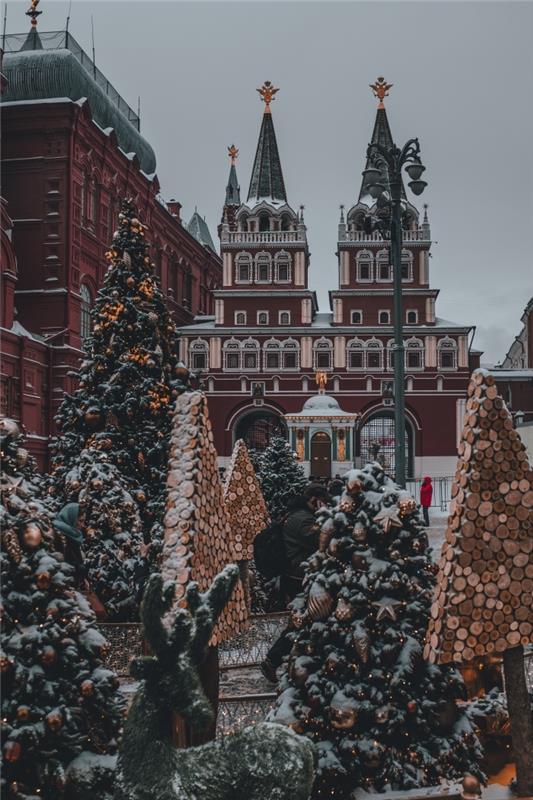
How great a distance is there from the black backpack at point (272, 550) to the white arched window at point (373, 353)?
37.7 metres

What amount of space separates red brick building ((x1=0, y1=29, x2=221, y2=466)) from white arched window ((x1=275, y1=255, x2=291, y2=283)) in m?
10.9

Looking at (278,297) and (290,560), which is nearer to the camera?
(290,560)

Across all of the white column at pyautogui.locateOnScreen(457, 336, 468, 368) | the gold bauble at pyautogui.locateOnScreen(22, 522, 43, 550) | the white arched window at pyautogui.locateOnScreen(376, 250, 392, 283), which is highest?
the white arched window at pyautogui.locateOnScreen(376, 250, 392, 283)

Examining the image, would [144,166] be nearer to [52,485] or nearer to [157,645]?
[52,485]

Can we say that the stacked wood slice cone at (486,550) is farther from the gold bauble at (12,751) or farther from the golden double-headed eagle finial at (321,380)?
the golden double-headed eagle finial at (321,380)

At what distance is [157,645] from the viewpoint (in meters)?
2.66

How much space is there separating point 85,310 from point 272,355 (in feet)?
44.5

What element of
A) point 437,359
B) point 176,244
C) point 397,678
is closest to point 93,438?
point 397,678

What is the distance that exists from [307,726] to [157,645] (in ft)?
5.38

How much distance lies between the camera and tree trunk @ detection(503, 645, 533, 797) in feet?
12.9

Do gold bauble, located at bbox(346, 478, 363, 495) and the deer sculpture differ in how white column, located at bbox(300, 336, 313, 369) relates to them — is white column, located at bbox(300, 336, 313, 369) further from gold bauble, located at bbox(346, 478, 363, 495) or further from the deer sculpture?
the deer sculpture

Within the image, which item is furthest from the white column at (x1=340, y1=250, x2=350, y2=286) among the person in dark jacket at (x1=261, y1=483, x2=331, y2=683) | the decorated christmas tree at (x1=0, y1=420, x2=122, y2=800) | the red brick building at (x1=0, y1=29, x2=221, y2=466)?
the decorated christmas tree at (x1=0, y1=420, x2=122, y2=800)

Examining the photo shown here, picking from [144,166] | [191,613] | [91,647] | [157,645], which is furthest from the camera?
[144,166]

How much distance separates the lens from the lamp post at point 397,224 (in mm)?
10414
